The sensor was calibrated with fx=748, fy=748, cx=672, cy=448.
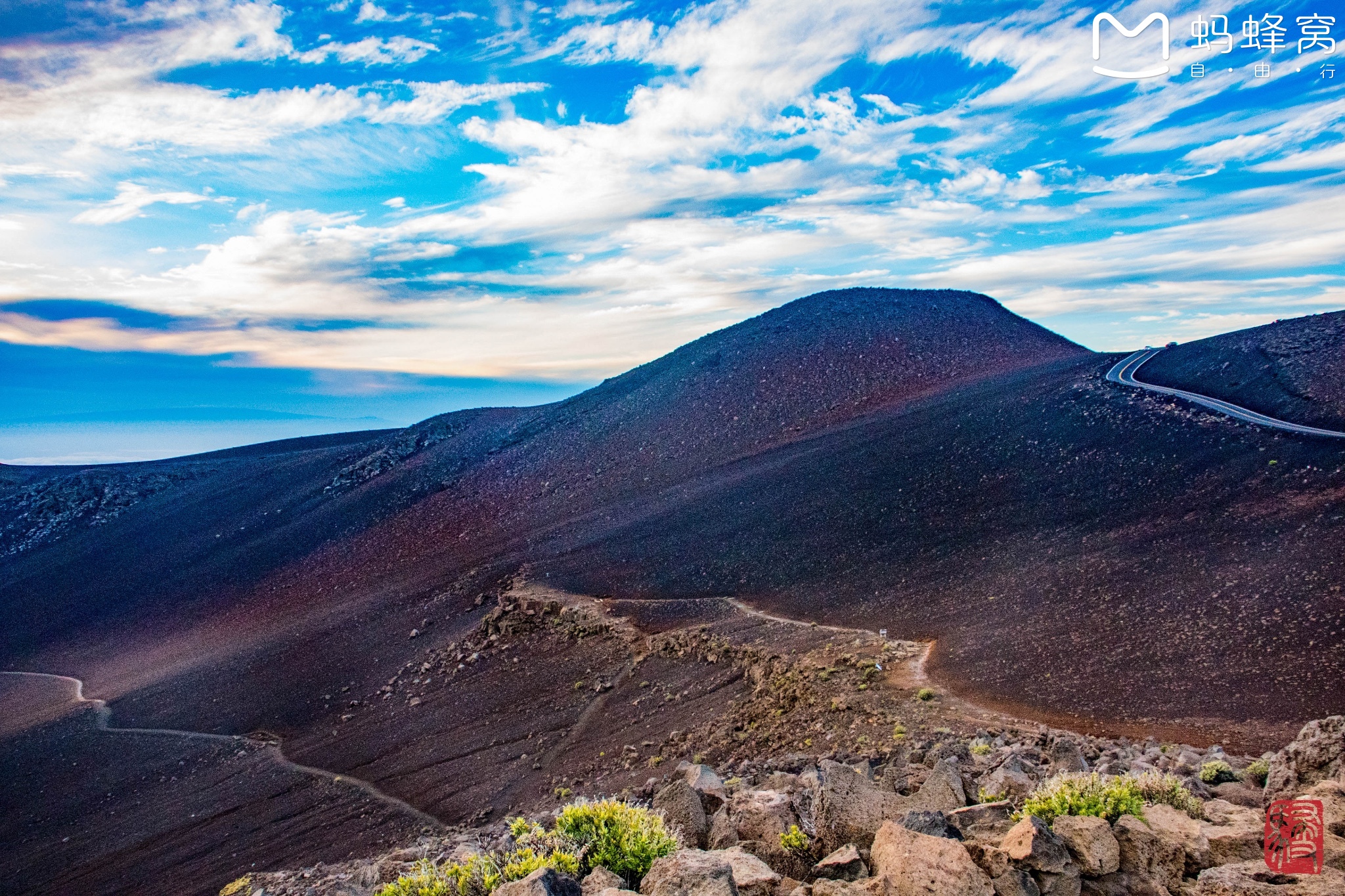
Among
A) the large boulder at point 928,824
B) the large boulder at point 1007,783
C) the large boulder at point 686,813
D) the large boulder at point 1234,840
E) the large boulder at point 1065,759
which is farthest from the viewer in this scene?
the large boulder at point 1065,759

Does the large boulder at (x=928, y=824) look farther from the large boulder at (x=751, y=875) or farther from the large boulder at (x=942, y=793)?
the large boulder at (x=942, y=793)

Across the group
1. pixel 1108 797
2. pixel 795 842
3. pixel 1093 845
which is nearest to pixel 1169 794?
pixel 1108 797

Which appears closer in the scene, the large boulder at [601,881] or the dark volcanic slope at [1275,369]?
the large boulder at [601,881]

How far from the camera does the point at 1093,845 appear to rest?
13.4 feet

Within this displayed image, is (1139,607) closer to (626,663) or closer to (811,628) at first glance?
(811,628)

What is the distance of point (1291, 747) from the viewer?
577 cm

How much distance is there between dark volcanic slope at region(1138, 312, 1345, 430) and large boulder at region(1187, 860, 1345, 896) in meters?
21.7

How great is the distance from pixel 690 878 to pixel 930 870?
124cm

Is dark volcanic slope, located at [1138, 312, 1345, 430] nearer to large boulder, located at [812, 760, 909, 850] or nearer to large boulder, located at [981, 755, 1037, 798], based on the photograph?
large boulder, located at [981, 755, 1037, 798]

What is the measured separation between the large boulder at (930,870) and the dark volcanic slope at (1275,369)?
22702mm

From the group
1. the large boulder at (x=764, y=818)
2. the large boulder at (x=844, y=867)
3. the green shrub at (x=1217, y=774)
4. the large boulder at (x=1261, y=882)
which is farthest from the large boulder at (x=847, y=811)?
the green shrub at (x=1217, y=774)

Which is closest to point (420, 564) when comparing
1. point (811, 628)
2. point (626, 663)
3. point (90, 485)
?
point (626, 663)

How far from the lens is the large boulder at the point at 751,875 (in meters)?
4.23

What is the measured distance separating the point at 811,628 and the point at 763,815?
12.3 m
